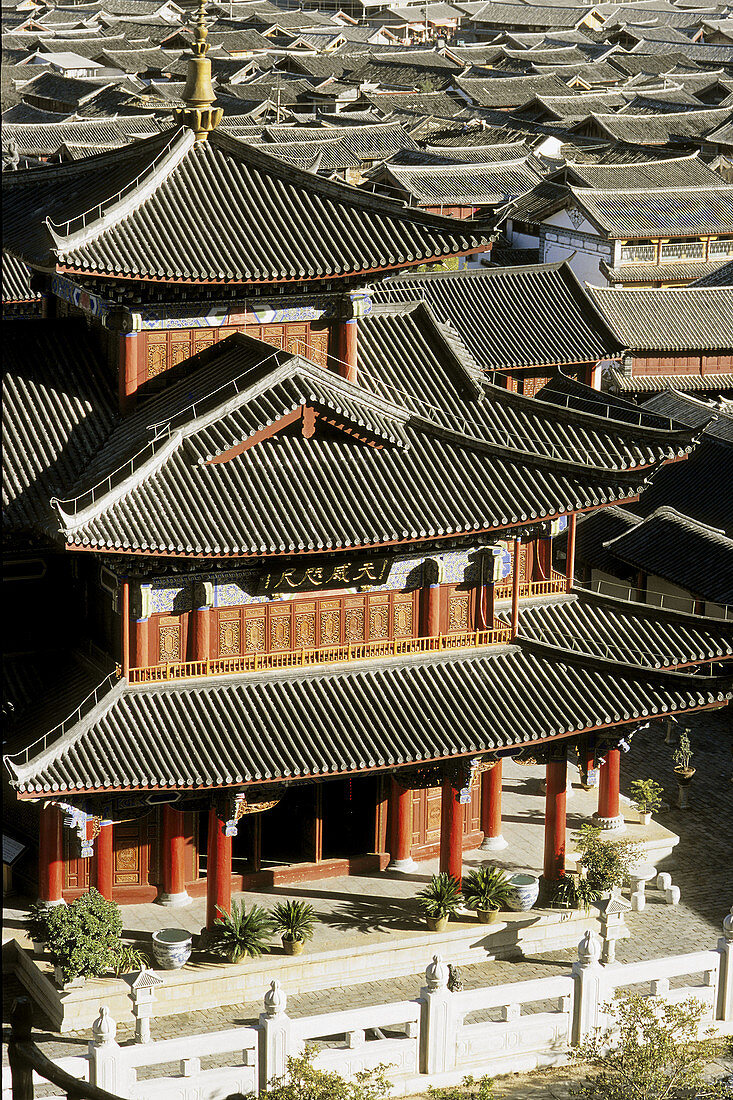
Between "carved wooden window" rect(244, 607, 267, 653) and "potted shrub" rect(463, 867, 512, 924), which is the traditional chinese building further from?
"potted shrub" rect(463, 867, 512, 924)

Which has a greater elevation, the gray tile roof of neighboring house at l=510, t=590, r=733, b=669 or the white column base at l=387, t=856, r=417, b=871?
the gray tile roof of neighboring house at l=510, t=590, r=733, b=669

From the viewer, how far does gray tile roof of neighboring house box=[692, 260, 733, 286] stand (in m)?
78.4

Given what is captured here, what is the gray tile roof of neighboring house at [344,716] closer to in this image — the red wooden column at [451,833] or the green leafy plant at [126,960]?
the red wooden column at [451,833]

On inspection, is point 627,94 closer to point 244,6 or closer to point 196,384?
point 244,6

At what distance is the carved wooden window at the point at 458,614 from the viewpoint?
30609mm

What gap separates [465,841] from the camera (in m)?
32.3

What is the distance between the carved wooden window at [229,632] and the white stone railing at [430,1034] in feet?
20.1

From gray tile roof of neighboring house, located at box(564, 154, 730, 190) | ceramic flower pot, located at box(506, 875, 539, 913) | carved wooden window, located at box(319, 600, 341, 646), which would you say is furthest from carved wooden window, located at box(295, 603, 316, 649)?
gray tile roof of neighboring house, located at box(564, 154, 730, 190)

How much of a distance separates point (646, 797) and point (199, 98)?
55.7 ft

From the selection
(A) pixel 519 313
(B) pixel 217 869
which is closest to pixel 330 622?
(B) pixel 217 869

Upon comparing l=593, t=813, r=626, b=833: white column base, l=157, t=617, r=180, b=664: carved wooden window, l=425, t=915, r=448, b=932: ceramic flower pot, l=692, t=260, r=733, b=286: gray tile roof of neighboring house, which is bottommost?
l=425, t=915, r=448, b=932: ceramic flower pot

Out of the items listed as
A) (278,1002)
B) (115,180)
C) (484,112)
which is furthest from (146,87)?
(278,1002)

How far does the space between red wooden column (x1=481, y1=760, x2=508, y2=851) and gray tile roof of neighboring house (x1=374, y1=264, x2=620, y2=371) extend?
25126 millimetres

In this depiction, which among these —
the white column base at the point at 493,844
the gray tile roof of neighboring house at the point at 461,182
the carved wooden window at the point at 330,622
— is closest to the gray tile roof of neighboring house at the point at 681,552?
the white column base at the point at 493,844
